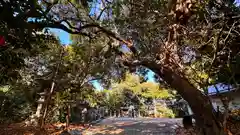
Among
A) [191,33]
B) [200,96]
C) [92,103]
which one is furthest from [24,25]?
[92,103]

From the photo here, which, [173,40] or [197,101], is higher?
[173,40]

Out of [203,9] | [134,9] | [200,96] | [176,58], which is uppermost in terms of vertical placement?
[134,9]

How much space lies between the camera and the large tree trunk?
5.99 meters

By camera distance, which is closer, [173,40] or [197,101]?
[197,101]

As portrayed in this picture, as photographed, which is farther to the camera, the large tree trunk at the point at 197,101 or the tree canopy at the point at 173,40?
the large tree trunk at the point at 197,101

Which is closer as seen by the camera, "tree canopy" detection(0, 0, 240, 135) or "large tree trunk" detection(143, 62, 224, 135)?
"tree canopy" detection(0, 0, 240, 135)

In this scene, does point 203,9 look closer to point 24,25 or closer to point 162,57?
point 162,57

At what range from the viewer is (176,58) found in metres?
6.56

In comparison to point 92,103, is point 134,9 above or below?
above

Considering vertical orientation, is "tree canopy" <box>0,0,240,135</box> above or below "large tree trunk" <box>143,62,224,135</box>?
above

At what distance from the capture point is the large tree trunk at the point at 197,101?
5988mm

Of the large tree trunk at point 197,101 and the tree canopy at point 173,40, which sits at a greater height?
the tree canopy at point 173,40

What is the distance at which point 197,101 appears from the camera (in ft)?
20.2

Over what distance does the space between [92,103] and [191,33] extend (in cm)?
1153
